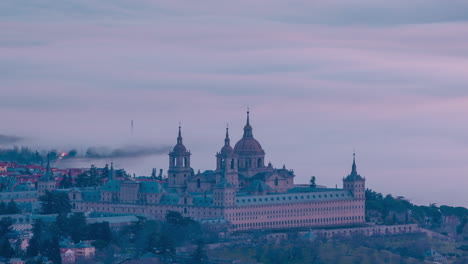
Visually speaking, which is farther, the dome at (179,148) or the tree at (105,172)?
the tree at (105,172)

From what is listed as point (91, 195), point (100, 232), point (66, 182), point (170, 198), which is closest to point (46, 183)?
point (66, 182)

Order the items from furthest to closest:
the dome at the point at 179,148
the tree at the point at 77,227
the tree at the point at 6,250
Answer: the dome at the point at 179,148 → the tree at the point at 77,227 → the tree at the point at 6,250

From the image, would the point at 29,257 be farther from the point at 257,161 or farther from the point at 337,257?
the point at 257,161

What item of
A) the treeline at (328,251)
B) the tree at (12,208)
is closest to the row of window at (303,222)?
the treeline at (328,251)

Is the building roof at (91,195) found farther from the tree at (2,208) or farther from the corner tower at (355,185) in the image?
the corner tower at (355,185)

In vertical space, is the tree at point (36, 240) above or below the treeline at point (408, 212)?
below

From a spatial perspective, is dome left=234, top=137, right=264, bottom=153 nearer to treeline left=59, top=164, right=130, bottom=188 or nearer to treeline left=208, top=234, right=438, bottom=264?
treeline left=59, top=164, right=130, bottom=188

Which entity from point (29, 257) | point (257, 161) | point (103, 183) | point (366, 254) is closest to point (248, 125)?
point (257, 161)

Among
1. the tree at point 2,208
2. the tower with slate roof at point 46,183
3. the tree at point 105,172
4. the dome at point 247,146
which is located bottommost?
the tree at point 2,208
